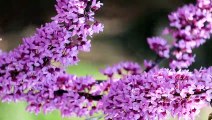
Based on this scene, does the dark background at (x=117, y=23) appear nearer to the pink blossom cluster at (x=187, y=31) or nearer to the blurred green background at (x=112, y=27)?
the blurred green background at (x=112, y=27)

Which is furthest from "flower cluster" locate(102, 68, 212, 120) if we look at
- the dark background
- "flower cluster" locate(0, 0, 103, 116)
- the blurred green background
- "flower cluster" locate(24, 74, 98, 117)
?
the dark background

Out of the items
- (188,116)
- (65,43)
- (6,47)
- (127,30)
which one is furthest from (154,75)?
(127,30)

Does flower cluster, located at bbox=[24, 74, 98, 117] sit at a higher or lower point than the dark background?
lower

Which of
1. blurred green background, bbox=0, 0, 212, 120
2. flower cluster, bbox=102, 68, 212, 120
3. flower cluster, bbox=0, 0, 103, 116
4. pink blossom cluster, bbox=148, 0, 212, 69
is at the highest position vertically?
blurred green background, bbox=0, 0, 212, 120

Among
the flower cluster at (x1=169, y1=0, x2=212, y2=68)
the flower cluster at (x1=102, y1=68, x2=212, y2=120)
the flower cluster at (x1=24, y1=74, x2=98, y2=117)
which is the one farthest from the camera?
the flower cluster at (x1=169, y1=0, x2=212, y2=68)

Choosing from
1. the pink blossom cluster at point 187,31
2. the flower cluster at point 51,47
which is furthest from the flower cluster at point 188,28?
the flower cluster at point 51,47

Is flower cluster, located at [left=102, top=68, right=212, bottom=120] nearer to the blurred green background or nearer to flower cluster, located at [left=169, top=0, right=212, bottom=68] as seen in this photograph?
flower cluster, located at [left=169, top=0, right=212, bottom=68]
